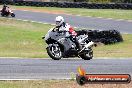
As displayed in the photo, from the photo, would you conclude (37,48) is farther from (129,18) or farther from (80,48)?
(129,18)

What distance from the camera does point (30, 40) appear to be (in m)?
26.0

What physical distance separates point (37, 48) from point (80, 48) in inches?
291

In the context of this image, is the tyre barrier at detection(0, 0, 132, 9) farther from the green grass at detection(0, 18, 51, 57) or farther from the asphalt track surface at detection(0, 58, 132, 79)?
the asphalt track surface at detection(0, 58, 132, 79)

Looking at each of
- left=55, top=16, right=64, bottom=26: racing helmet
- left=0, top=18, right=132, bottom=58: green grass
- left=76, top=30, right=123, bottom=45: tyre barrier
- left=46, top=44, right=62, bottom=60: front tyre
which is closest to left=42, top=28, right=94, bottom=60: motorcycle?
left=46, top=44, right=62, bottom=60: front tyre

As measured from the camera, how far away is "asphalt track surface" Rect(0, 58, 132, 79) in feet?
40.5

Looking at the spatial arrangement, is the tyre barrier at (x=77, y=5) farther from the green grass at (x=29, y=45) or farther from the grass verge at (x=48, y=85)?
the grass verge at (x=48, y=85)

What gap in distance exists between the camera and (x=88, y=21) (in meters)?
39.8

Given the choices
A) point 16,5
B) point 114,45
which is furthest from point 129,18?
point 114,45

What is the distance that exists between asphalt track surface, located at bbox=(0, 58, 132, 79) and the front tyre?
81 centimetres

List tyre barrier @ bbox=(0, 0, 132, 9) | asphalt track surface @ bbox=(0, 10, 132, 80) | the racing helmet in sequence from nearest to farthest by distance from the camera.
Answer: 1. asphalt track surface @ bbox=(0, 10, 132, 80)
2. the racing helmet
3. tyre barrier @ bbox=(0, 0, 132, 9)

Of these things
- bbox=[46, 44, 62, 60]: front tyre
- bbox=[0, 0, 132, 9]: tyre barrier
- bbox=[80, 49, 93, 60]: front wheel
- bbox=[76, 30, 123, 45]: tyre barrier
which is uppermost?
bbox=[46, 44, 62, 60]: front tyre

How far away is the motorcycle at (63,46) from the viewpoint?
16625 millimetres

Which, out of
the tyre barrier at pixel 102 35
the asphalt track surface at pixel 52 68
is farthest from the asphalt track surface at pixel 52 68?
the tyre barrier at pixel 102 35

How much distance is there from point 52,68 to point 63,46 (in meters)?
3.20
